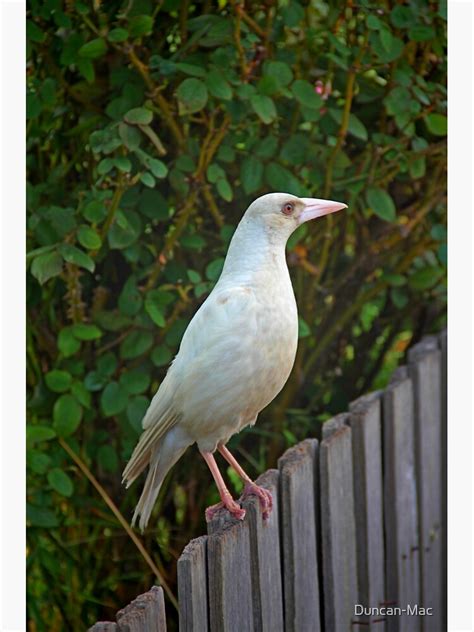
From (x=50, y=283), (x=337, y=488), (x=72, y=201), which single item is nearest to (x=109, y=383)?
(x=50, y=283)

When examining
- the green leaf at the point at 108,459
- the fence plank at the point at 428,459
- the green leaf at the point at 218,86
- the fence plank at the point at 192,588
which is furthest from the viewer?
the fence plank at the point at 428,459

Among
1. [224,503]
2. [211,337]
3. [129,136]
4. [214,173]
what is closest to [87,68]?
[129,136]

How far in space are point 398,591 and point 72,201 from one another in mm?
978

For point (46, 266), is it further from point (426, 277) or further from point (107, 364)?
point (426, 277)

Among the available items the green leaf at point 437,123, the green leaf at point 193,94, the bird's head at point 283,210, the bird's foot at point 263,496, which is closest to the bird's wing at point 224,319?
the bird's head at point 283,210

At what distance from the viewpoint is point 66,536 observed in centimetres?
198

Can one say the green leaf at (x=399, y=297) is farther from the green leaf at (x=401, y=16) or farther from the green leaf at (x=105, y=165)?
the green leaf at (x=105, y=165)

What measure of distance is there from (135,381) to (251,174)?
0.45 m

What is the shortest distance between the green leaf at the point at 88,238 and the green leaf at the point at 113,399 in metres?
0.27

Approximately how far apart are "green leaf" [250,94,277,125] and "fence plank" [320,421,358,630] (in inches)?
22.9

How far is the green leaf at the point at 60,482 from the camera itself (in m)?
1.90

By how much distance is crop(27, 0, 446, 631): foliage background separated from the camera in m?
1.85

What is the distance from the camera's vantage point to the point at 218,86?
1.85m

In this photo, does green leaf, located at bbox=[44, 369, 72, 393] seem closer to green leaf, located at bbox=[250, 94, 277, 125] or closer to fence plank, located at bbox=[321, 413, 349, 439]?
fence plank, located at bbox=[321, 413, 349, 439]
